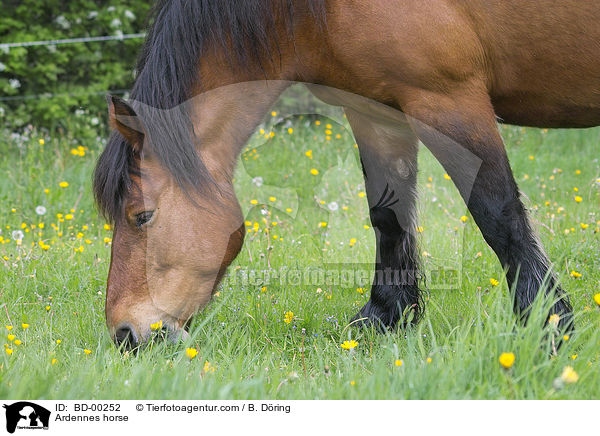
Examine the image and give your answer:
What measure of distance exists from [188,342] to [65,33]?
18.9 ft

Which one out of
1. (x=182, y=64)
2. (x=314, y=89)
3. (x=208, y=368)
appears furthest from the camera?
(x=314, y=89)

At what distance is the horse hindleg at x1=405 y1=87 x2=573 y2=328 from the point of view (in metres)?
2.56

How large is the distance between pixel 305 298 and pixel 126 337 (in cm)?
105

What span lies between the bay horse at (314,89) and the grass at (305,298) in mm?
223

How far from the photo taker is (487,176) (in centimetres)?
260

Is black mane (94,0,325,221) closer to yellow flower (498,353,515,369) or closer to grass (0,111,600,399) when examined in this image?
grass (0,111,600,399)

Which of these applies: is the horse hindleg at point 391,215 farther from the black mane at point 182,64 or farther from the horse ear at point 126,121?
the horse ear at point 126,121

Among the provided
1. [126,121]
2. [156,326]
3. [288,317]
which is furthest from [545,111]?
[156,326]

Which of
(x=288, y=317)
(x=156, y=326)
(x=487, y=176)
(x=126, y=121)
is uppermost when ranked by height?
(x=126, y=121)

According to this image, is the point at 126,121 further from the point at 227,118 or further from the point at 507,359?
the point at 507,359

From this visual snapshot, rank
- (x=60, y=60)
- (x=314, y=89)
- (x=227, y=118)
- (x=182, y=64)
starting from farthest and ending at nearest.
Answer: (x=60, y=60)
(x=314, y=89)
(x=227, y=118)
(x=182, y=64)
